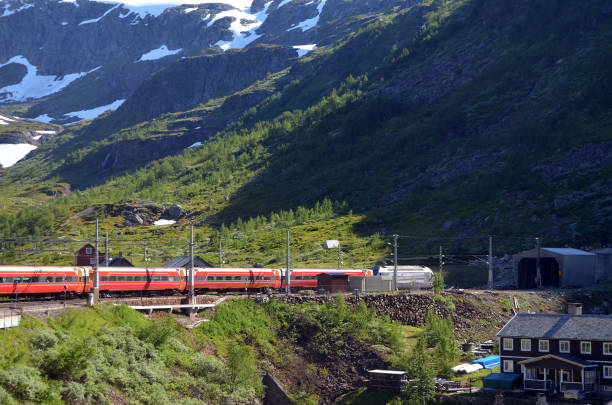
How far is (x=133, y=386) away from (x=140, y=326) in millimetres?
10103

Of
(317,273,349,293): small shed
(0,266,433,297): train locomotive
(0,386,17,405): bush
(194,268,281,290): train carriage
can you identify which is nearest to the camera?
(0,386,17,405): bush

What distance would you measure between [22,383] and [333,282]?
56314 mm

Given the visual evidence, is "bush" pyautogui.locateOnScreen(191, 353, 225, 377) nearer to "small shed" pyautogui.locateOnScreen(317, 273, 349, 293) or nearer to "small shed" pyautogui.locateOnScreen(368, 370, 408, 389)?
"small shed" pyautogui.locateOnScreen(368, 370, 408, 389)

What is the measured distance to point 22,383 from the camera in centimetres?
4503

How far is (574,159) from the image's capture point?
18500 centimetres

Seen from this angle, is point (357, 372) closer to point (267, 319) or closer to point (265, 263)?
point (267, 319)

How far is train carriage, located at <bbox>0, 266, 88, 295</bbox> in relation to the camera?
64312 millimetres

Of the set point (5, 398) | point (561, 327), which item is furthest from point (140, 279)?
point (561, 327)

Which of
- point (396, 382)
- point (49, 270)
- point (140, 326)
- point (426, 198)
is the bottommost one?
point (396, 382)

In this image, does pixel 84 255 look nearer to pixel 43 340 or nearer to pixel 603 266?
pixel 603 266

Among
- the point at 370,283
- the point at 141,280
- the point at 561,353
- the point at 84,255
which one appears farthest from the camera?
the point at 84,255

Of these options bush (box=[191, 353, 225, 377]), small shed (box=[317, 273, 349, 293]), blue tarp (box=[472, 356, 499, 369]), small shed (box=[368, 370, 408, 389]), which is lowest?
small shed (box=[368, 370, 408, 389])

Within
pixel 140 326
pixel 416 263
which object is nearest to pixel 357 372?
pixel 140 326

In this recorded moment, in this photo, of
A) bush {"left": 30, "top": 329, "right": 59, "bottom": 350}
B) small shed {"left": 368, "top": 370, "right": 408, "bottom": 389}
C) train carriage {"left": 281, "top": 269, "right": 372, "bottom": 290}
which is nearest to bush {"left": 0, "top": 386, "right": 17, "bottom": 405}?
bush {"left": 30, "top": 329, "right": 59, "bottom": 350}
